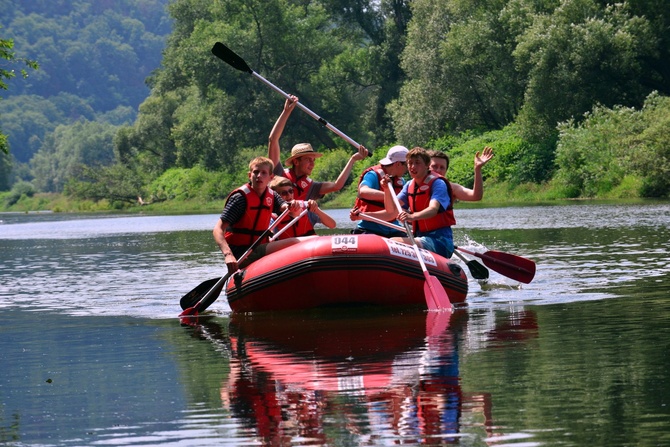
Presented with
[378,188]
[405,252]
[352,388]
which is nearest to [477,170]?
[378,188]

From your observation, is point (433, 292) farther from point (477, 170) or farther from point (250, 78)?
point (250, 78)

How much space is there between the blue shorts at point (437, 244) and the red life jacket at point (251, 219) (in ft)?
4.63

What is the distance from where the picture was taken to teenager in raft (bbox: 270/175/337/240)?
1110 cm

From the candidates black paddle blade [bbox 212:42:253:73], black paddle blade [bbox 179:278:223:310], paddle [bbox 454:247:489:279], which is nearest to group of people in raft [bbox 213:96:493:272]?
black paddle blade [bbox 179:278:223:310]

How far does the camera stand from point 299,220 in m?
11.8

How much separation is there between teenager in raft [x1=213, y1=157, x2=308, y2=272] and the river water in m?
0.64

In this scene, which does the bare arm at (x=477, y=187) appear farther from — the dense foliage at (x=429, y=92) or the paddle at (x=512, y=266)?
the dense foliage at (x=429, y=92)

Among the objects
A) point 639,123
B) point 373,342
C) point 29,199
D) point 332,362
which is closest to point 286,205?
point 373,342

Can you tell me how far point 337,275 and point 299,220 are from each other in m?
1.35

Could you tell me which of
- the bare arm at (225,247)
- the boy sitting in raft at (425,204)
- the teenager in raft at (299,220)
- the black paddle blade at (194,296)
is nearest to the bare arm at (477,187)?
the boy sitting in raft at (425,204)

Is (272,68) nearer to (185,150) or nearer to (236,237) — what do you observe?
(185,150)

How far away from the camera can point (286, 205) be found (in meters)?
11.1

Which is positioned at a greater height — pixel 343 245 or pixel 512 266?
pixel 343 245

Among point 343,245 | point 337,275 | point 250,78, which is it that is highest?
point 250,78
